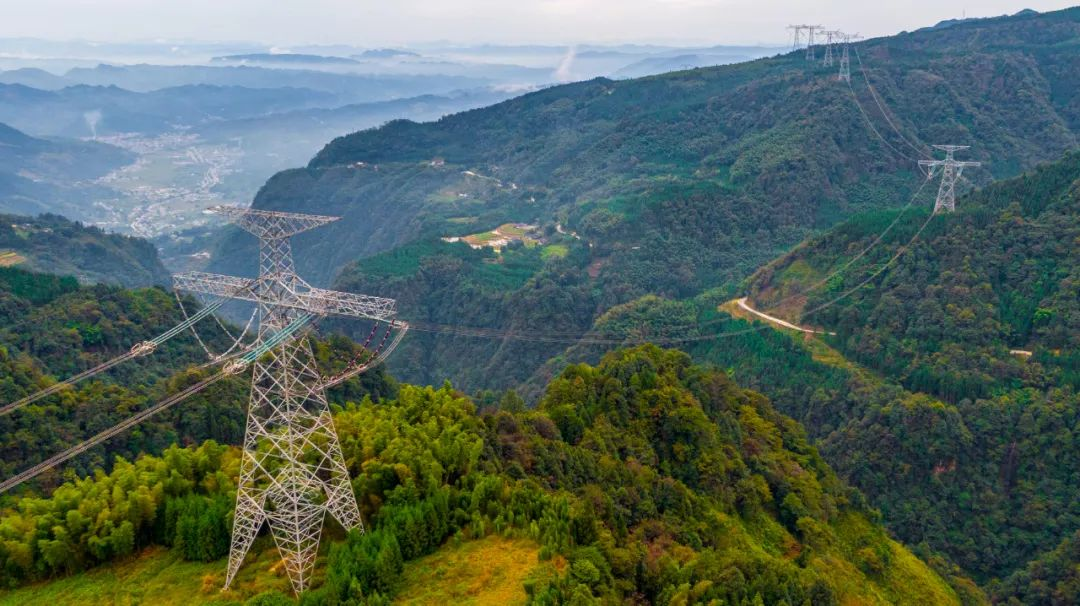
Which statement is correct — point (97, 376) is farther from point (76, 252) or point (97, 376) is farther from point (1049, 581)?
point (76, 252)

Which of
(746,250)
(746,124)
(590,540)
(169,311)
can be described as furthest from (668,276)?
(590,540)

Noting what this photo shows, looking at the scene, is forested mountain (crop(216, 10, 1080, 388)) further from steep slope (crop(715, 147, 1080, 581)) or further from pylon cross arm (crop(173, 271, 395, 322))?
pylon cross arm (crop(173, 271, 395, 322))

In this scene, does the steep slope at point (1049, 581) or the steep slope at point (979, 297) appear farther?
the steep slope at point (979, 297)

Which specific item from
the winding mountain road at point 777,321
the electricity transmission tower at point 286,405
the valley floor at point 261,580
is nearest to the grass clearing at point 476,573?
the valley floor at point 261,580

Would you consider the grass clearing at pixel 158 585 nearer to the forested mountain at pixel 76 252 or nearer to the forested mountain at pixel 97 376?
the forested mountain at pixel 97 376

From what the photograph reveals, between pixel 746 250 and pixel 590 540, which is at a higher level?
pixel 590 540

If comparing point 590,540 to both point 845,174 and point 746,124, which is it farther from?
point 746,124
